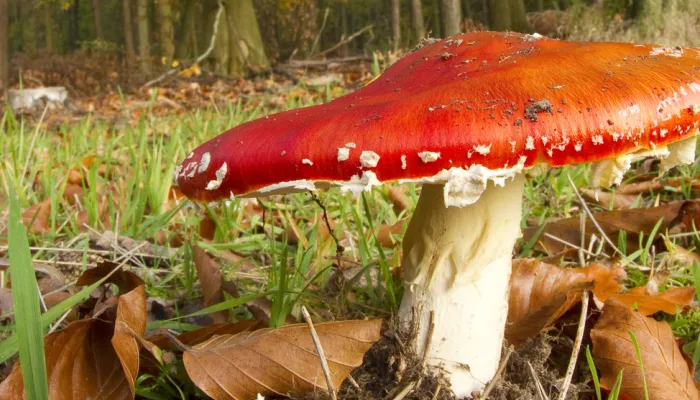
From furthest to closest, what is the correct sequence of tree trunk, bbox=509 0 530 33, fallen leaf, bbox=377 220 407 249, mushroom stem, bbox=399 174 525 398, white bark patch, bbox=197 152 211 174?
tree trunk, bbox=509 0 530 33
fallen leaf, bbox=377 220 407 249
mushroom stem, bbox=399 174 525 398
white bark patch, bbox=197 152 211 174

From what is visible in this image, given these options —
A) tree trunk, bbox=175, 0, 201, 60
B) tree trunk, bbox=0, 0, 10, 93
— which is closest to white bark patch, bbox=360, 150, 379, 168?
tree trunk, bbox=0, 0, 10, 93

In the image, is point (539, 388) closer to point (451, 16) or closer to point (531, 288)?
point (531, 288)

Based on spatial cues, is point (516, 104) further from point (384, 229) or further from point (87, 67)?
point (87, 67)

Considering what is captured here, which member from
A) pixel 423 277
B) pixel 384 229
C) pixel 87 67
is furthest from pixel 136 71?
pixel 423 277

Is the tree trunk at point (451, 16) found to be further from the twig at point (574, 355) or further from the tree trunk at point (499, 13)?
the twig at point (574, 355)

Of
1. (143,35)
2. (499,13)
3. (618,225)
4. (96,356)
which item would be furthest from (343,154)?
(143,35)

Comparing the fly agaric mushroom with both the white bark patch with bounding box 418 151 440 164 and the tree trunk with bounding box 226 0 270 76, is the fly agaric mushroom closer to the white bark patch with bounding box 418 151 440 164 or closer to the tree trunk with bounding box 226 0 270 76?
the white bark patch with bounding box 418 151 440 164
